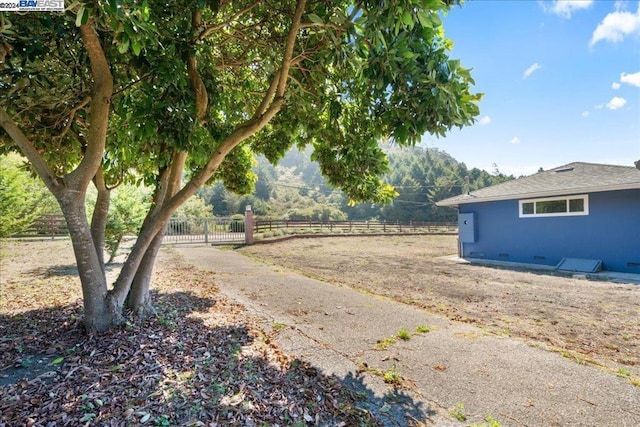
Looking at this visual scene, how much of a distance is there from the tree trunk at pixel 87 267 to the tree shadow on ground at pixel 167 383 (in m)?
0.17

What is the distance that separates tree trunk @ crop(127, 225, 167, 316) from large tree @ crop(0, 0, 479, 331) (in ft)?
0.06

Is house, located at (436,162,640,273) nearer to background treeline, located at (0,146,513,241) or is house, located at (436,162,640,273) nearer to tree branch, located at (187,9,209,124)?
background treeline, located at (0,146,513,241)

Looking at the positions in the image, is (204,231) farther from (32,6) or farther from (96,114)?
(32,6)

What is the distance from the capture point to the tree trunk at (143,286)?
3.97 metres

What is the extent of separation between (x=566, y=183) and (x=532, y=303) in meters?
6.65

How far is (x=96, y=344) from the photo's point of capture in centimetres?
310

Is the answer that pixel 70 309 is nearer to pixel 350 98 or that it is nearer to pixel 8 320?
pixel 8 320

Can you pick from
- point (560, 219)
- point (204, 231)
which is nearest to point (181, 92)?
point (560, 219)

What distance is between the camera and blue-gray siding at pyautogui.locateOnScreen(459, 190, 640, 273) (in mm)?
8688

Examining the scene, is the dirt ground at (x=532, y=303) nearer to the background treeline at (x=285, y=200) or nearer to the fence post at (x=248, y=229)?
the background treeline at (x=285, y=200)

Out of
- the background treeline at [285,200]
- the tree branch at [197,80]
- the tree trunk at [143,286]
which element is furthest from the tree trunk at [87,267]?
the background treeline at [285,200]

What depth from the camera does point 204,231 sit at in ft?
58.4

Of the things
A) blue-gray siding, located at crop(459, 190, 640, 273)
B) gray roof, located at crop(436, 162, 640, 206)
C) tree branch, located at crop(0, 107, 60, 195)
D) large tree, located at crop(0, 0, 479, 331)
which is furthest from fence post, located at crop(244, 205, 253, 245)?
tree branch, located at crop(0, 107, 60, 195)

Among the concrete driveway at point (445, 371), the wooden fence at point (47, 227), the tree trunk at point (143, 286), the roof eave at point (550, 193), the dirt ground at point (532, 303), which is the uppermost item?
the roof eave at point (550, 193)
